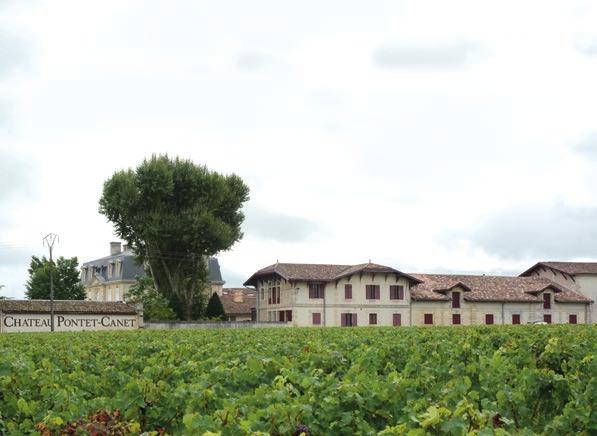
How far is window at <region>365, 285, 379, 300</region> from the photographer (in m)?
82.6

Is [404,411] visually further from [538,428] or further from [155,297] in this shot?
[155,297]

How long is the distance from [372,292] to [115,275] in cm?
4095

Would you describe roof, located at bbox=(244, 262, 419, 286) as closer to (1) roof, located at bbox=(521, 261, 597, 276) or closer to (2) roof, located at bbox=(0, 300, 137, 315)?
(2) roof, located at bbox=(0, 300, 137, 315)

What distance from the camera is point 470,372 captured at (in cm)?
1314

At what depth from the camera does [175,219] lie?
2879 inches

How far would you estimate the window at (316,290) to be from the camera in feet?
264

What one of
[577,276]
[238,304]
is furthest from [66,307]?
[577,276]

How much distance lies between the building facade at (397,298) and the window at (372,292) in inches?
3.5

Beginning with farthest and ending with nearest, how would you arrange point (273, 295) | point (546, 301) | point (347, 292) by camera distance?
point (546, 301), point (273, 295), point (347, 292)

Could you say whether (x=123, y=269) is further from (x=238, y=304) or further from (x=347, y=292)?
(x=347, y=292)

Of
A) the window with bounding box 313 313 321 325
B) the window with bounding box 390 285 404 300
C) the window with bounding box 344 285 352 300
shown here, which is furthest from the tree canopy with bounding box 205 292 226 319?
the window with bounding box 390 285 404 300

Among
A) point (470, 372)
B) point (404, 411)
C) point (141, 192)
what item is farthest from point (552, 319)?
point (404, 411)

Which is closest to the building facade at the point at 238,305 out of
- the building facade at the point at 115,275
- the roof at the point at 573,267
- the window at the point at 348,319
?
the building facade at the point at 115,275

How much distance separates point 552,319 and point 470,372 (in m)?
78.3
